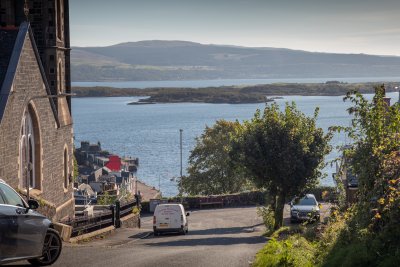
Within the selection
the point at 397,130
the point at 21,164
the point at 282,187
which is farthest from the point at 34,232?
the point at 282,187

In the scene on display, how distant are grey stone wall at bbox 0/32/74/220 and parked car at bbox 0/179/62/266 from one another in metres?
11.2

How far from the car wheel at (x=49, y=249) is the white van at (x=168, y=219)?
70.1 ft

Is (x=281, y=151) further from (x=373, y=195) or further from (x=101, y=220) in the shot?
(x=373, y=195)

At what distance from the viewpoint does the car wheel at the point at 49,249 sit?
48.3ft

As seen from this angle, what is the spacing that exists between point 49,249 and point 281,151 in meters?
26.4

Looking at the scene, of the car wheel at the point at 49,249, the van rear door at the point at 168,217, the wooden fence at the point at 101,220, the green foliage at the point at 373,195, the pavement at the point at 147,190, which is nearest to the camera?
the green foliage at the point at 373,195

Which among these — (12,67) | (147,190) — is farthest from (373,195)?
(147,190)

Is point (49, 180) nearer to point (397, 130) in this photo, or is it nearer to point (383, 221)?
point (397, 130)

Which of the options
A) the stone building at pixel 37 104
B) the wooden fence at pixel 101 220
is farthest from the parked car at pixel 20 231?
the wooden fence at pixel 101 220

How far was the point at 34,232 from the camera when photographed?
542 inches

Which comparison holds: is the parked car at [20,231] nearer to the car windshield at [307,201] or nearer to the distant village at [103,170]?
the car windshield at [307,201]

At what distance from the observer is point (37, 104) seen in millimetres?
31219

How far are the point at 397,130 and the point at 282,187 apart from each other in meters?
25.0

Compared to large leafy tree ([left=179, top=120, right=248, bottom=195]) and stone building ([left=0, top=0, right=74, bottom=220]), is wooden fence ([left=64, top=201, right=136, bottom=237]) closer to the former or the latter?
stone building ([left=0, top=0, right=74, bottom=220])
